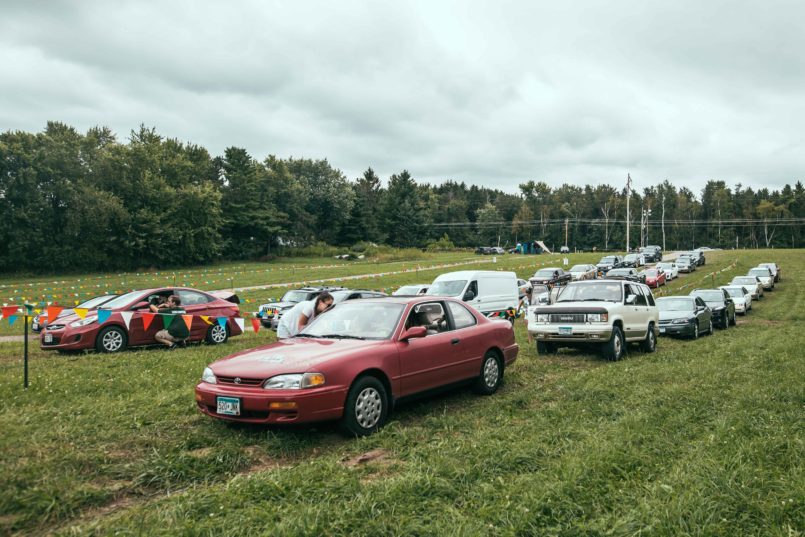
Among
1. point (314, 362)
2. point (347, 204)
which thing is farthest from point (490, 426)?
point (347, 204)

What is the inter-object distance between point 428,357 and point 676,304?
13.9 meters

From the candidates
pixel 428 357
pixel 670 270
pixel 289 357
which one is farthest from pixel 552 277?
pixel 289 357

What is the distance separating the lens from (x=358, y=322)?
7426 millimetres

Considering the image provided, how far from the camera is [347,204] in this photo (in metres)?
81.0

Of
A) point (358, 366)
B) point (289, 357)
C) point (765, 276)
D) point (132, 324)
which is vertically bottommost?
point (765, 276)

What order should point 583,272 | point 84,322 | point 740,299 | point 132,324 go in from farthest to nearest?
point 583,272 < point 740,299 < point 132,324 < point 84,322

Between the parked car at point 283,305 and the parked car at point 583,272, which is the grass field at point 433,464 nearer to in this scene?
the parked car at point 283,305

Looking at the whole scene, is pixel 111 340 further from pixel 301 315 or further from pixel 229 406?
pixel 229 406

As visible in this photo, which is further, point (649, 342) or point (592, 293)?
point (649, 342)

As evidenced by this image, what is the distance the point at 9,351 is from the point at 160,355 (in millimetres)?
3925

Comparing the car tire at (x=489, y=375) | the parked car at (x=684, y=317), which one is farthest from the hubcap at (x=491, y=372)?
the parked car at (x=684, y=317)

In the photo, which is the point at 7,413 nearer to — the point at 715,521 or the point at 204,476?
the point at 204,476

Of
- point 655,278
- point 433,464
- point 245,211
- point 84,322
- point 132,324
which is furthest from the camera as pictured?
point 245,211

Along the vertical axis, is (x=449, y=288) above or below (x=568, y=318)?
above
